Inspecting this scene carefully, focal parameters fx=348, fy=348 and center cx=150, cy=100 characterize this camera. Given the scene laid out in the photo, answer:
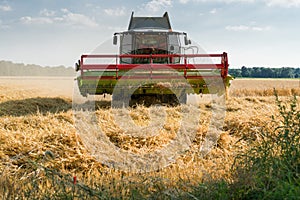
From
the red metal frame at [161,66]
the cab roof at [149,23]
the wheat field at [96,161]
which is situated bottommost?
the wheat field at [96,161]

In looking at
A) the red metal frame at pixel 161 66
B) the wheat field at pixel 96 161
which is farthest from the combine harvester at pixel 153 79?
the wheat field at pixel 96 161

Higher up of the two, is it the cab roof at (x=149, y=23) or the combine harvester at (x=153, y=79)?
the cab roof at (x=149, y=23)

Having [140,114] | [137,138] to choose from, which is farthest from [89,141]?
[140,114]

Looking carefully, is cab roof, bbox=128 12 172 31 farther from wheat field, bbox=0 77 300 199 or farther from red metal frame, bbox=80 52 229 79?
wheat field, bbox=0 77 300 199

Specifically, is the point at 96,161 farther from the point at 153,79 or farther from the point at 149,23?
the point at 149,23

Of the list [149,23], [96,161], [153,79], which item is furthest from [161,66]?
[96,161]

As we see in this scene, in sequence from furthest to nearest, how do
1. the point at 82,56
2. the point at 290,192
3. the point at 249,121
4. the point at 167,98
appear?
the point at 167,98 < the point at 82,56 < the point at 249,121 < the point at 290,192

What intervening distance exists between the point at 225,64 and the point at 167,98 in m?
1.63

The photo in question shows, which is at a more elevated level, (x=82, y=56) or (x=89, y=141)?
(x=82, y=56)

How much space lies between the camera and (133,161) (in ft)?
12.9

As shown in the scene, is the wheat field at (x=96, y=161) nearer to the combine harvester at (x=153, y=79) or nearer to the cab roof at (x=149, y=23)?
the combine harvester at (x=153, y=79)

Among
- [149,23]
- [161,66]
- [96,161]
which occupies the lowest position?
[96,161]

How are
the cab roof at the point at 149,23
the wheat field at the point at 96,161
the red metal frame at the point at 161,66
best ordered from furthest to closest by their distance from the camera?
the cab roof at the point at 149,23, the red metal frame at the point at 161,66, the wheat field at the point at 96,161

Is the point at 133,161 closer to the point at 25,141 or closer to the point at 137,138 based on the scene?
the point at 137,138
